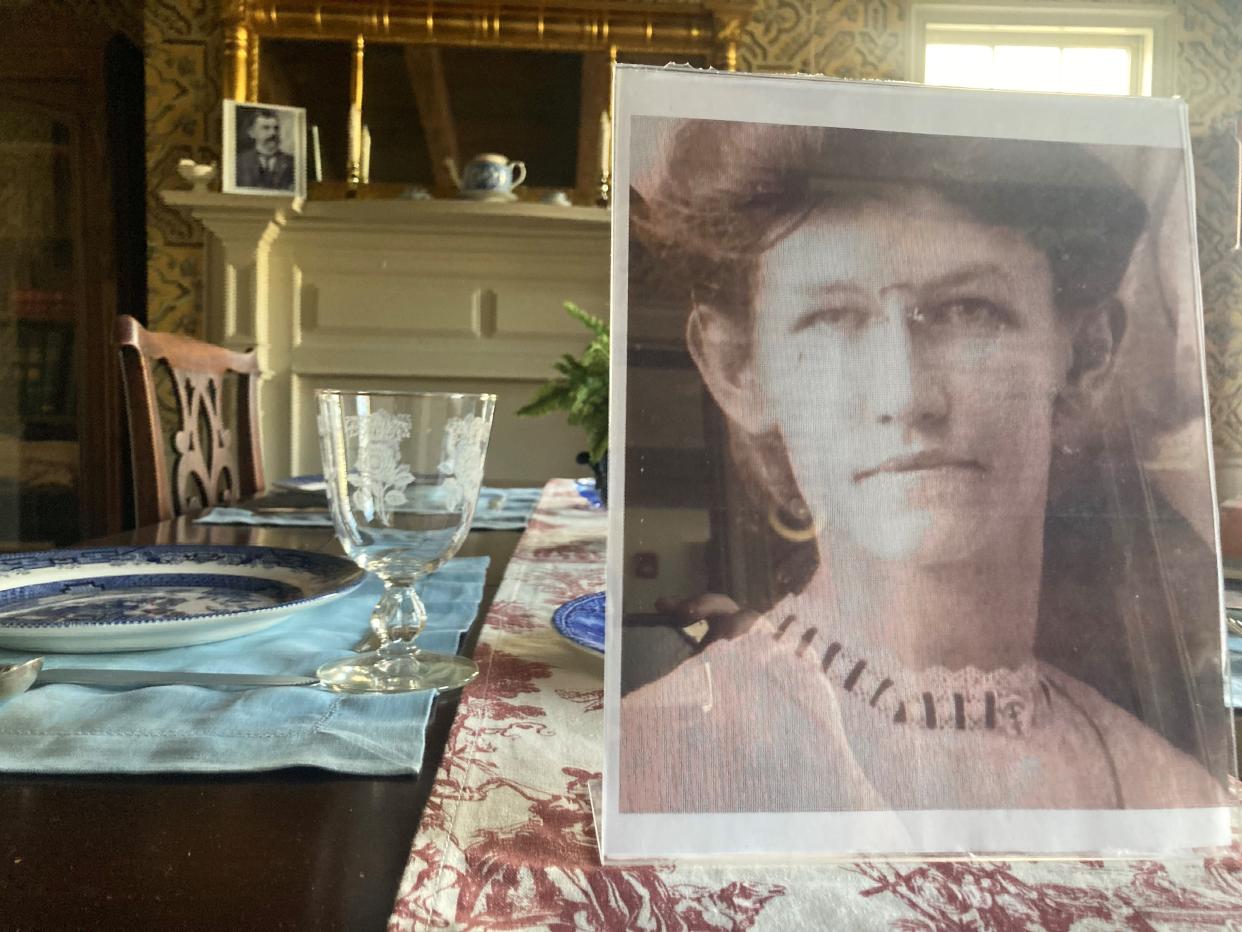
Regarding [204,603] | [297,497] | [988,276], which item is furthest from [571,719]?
[297,497]

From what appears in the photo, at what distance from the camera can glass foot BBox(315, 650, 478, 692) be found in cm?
40

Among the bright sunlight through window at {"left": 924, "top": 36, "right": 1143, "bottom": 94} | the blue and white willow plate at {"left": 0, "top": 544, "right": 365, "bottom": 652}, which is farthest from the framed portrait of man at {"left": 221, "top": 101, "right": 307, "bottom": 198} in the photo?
the blue and white willow plate at {"left": 0, "top": 544, "right": 365, "bottom": 652}

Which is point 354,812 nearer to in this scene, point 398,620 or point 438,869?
point 438,869

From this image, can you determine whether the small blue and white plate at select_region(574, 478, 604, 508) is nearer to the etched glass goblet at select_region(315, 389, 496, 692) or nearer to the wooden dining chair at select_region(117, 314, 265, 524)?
the wooden dining chair at select_region(117, 314, 265, 524)

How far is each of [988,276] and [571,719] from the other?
0.73ft

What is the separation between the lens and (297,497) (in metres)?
1.37

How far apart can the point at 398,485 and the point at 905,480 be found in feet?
0.83

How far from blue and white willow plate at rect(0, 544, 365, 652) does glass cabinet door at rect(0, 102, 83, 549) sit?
287 cm

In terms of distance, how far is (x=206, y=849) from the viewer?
26 centimetres

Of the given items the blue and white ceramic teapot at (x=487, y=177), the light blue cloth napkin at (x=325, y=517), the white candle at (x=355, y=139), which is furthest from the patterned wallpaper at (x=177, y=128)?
the light blue cloth napkin at (x=325, y=517)

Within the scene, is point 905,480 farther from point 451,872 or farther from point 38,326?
point 38,326

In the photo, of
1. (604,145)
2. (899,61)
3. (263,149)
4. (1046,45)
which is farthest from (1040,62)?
(263,149)

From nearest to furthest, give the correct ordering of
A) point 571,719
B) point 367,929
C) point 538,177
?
point 367,929 → point 571,719 → point 538,177

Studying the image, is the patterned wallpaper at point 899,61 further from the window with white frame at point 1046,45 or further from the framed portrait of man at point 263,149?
the framed portrait of man at point 263,149
